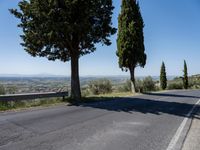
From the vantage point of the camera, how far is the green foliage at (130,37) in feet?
103

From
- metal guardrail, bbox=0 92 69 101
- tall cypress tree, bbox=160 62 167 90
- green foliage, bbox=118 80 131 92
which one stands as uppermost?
tall cypress tree, bbox=160 62 167 90

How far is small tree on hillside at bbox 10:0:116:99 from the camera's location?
56.1 ft

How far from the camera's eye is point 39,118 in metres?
11.0

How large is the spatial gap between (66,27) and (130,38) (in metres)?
15.6

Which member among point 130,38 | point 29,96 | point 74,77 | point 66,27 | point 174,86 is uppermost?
point 130,38

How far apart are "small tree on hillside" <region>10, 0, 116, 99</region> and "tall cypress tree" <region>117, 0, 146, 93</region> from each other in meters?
10.9

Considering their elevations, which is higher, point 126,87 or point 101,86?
point 101,86

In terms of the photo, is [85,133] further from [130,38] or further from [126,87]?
[126,87]

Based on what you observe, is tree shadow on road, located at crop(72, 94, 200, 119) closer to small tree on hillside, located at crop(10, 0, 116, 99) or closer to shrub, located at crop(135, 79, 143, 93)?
small tree on hillside, located at crop(10, 0, 116, 99)

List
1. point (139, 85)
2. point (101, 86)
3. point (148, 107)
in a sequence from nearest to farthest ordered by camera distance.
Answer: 1. point (148, 107)
2. point (101, 86)
3. point (139, 85)

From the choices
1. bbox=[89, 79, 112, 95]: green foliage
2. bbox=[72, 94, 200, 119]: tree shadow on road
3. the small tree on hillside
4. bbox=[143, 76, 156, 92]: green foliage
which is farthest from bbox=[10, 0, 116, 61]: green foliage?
bbox=[143, 76, 156, 92]: green foliage

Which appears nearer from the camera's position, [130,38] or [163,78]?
[130,38]

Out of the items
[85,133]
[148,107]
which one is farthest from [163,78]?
[85,133]

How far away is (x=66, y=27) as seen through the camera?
1706 cm
